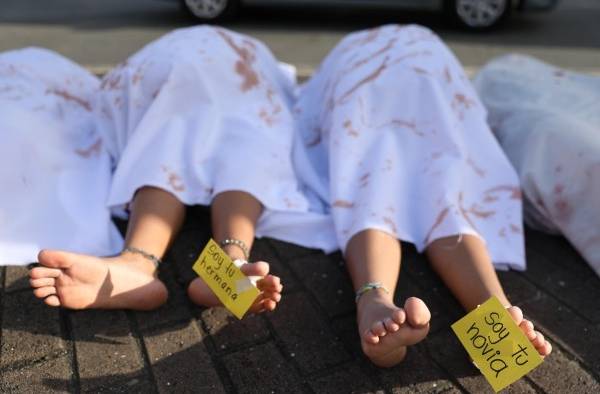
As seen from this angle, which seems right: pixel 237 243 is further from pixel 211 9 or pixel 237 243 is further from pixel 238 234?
pixel 211 9

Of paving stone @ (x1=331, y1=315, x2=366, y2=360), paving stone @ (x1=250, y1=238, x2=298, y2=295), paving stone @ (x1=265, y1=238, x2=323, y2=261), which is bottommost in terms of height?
paving stone @ (x1=265, y1=238, x2=323, y2=261)

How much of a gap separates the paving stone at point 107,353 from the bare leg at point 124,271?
0.05 meters

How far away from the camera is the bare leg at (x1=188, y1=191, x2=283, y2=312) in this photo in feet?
4.73

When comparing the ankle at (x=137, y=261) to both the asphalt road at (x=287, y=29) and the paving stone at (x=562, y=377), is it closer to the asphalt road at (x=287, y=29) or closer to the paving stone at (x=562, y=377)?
the paving stone at (x=562, y=377)

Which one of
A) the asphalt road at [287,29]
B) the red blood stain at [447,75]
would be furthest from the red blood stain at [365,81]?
the asphalt road at [287,29]

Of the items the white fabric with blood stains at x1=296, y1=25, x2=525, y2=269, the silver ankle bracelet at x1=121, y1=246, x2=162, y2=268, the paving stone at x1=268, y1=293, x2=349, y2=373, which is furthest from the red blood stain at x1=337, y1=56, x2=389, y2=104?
the silver ankle bracelet at x1=121, y1=246, x2=162, y2=268

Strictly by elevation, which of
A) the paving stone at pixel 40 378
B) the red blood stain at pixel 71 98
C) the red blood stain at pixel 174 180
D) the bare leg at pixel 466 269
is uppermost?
the red blood stain at pixel 71 98

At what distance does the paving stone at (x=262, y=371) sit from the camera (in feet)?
4.64

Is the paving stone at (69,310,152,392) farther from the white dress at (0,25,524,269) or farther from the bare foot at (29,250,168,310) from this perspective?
the white dress at (0,25,524,269)

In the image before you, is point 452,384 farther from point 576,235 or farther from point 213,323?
point 576,235

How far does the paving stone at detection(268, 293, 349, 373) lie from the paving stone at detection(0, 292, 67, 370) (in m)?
0.56

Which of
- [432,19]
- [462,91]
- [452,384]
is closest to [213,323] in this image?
[452,384]

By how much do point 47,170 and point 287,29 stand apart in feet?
12.0

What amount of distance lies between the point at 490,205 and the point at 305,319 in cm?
75
